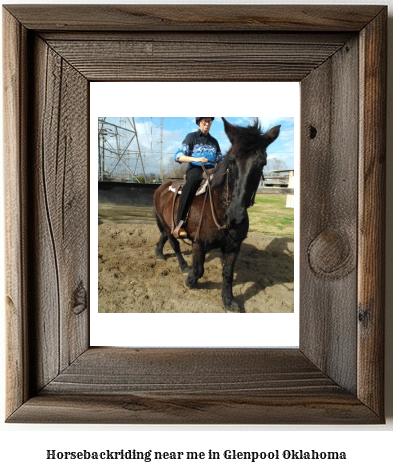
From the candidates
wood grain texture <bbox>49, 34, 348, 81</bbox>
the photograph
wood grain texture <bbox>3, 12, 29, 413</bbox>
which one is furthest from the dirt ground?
wood grain texture <bbox>49, 34, 348, 81</bbox>

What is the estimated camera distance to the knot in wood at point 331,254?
645mm

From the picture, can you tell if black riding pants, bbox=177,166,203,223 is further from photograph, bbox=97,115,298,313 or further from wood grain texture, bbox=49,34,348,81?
wood grain texture, bbox=49,34,348,81

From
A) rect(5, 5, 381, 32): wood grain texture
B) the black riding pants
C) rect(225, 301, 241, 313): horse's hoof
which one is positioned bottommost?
rect(225, 301, 241, 313): horse's hoof

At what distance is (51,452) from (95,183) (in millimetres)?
385

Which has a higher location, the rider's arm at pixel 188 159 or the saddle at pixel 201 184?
the rider's arm at pixel 188 159

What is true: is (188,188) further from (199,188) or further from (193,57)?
(193,57)

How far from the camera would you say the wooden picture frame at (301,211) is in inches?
24.8

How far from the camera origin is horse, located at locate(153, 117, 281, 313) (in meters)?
0.65

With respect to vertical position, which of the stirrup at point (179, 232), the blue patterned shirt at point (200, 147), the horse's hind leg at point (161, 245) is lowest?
the horse's hind leg at point (161, 245)

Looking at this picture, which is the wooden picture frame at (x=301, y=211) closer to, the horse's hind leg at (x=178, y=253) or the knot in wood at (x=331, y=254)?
the knot in wood at (x=331, y=254)

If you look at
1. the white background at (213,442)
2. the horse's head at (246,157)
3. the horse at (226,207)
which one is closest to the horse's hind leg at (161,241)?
the horse at (226,207)

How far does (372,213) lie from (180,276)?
10.6 inches

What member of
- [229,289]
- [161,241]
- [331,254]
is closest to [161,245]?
[161,241]

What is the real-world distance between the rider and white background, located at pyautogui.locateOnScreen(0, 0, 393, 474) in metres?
0.25
